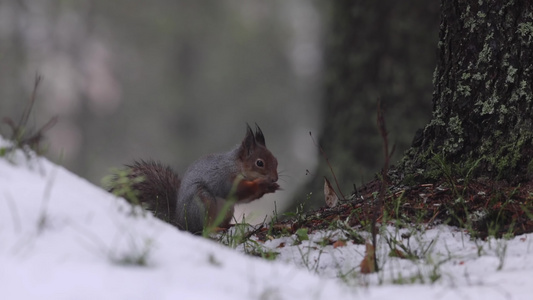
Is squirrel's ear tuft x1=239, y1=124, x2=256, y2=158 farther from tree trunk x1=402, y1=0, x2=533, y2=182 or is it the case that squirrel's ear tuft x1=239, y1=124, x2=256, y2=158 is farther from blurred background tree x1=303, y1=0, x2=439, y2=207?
blurred background tree x1=303, y1=0, x2=439, y2=207

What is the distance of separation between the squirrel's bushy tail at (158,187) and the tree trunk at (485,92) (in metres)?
1.58

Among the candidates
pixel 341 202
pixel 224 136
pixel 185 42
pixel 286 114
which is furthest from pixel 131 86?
pixel 341 202

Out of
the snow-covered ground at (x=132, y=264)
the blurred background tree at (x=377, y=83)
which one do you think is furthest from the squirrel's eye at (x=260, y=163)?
the snow-covered ground at (x=132, y=264)

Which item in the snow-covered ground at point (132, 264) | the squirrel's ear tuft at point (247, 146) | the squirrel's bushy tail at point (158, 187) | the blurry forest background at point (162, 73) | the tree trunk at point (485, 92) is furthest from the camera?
the blurry forest background at point (162, 73)

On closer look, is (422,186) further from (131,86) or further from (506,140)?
(131,86)

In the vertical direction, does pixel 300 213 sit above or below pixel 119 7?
below

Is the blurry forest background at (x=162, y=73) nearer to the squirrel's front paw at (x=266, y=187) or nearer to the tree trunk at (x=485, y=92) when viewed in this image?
the squirrel's front paw at (x=266, y=187)

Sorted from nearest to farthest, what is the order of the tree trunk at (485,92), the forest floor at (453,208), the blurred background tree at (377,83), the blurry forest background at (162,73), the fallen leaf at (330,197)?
the forest floor at (453,208) < the tree trunk at (485,92) < the fallen leaf at (330,197) < the blurred background tree at (377,83) < the blurry forest background at (162,73)

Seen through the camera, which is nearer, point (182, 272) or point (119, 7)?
point (182, 272)

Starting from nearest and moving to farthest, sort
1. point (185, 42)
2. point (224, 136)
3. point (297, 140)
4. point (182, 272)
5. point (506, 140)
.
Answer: point (182, 272)
point (506, 140)
point (185, 42)
point (224, 136)
point (297, 140)

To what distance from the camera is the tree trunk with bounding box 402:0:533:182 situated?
3.14 metres

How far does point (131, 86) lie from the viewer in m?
21.5

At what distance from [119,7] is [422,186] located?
17.2 metres

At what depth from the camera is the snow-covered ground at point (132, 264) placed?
5.22 feet
